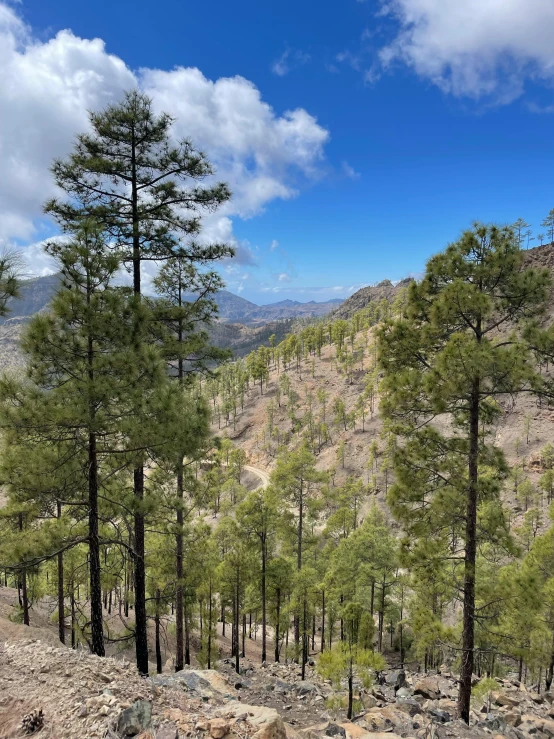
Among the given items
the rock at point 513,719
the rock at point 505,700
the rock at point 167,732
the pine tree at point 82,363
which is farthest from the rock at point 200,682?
the rock at point 505,700

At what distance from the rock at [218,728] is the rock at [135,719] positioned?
857mm

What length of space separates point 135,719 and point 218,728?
1131 mm

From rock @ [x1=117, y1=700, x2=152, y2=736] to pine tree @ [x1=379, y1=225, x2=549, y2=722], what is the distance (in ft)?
21.7

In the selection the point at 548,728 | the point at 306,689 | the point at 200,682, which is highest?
the point at 200,682

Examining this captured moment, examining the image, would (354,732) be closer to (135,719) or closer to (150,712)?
(150,712)

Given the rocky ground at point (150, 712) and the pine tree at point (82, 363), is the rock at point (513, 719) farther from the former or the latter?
the pine tree at point (82, 363)

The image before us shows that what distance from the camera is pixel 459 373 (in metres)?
8.67

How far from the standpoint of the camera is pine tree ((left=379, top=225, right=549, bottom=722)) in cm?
876

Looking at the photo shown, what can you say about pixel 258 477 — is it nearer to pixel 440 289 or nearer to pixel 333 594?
pixel 333 594

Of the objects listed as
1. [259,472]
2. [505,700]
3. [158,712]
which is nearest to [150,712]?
[158,712]

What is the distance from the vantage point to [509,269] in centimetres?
914

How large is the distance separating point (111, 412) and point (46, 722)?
470cm

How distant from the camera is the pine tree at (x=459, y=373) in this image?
8758 mm

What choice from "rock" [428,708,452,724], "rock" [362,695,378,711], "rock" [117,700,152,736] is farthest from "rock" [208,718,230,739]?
"rock" [362,695,378,711]
